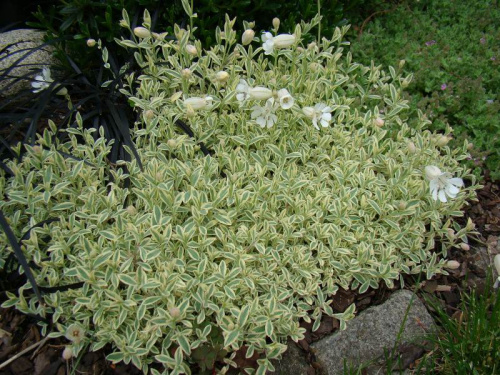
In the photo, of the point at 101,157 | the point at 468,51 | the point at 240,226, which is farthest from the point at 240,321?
the point at 468,51

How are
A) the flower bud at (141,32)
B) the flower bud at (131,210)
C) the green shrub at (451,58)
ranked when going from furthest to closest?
the green shrub at (451,58) < the flower bud at (141,32) < the flower bud at (131,210)

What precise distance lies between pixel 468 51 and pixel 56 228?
329cm

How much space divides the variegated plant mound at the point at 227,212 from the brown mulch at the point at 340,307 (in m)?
0.09

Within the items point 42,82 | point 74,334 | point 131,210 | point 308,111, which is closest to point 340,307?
point 308,111

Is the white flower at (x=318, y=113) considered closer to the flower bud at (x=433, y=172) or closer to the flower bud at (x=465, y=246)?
the flower bud at (x=433, y=172)

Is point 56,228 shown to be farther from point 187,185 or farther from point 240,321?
point 240,321

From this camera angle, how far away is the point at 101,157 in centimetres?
237

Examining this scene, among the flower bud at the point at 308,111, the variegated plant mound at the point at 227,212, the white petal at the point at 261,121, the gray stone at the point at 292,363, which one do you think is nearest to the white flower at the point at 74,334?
the variegated plant mound at the point at 227,212

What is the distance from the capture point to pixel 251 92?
90.4 inches

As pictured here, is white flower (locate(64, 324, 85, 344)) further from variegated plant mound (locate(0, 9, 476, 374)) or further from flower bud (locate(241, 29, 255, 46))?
flower bud (locate(241, 29, 255, 46))

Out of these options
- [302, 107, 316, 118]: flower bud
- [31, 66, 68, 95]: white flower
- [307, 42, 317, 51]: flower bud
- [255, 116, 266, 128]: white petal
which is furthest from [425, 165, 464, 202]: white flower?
[31, 66, 68, 95]: white flower

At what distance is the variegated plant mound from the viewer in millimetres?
A: 1977

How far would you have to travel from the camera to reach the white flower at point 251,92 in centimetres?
229

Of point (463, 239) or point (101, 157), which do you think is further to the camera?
point (463, 239)
